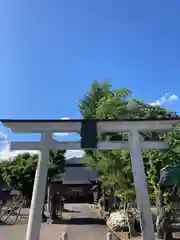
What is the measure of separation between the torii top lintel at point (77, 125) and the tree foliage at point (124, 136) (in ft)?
5.72

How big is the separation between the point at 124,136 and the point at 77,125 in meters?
6.16

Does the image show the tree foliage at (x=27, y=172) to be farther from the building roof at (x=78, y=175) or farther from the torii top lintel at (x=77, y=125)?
the building roof at (x=78, y=175)

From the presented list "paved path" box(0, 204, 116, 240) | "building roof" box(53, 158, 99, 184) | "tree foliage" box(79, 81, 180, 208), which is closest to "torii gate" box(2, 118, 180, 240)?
"tree foliage" box(79, 81, 180, 208)

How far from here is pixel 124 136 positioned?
16.8 m

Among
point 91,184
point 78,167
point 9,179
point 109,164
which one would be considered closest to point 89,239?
point 109,164

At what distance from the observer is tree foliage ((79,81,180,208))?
13.1m

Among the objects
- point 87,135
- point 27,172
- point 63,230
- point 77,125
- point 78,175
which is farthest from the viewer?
point 78,175

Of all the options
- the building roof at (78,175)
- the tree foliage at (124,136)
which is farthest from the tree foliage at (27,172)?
the building roof at (78,175)

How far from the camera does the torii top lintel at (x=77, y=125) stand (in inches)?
436

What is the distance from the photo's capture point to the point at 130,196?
19.1 m

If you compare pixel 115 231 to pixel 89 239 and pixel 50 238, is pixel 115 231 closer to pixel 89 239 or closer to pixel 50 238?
pixel 89 239

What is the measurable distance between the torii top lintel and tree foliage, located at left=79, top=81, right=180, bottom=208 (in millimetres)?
1743

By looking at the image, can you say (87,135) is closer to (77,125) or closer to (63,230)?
(77,125)

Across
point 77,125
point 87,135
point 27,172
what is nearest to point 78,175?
point 27,172
